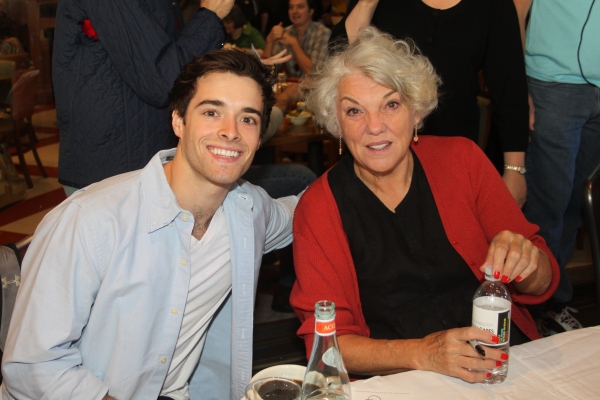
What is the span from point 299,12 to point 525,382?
15.3 feet

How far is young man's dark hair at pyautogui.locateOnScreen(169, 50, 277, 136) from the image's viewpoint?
5.63 ft

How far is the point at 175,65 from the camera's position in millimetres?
2184

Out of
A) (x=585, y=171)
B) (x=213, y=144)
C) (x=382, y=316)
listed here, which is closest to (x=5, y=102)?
(x=213, y=144)

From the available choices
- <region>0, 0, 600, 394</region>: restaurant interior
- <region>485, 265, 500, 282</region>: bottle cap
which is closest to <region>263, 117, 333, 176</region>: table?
<region>0, 0, 600, 394</region>: restaurant interior

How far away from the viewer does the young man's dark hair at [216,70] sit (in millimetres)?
1717

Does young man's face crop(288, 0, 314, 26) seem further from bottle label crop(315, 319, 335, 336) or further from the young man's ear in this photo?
bottle label crop(315, 319, 335, 336)

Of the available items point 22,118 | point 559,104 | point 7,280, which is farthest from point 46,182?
point 559,104

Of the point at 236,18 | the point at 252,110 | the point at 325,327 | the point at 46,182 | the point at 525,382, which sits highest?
the point at 236,18

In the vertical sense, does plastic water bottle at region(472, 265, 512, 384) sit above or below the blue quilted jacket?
below

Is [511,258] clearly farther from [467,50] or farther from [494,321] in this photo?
[467,50]

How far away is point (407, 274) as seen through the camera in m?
1.78

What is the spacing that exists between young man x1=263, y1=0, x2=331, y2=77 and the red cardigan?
3409mm

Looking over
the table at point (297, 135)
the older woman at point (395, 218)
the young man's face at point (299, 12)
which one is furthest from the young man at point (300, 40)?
the older woman at point (395, 218)

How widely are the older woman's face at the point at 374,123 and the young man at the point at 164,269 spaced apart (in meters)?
0.25
